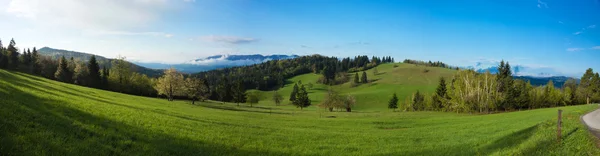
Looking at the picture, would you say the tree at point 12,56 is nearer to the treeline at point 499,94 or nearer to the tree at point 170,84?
the tree at point 170,84

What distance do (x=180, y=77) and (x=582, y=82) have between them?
140144mm

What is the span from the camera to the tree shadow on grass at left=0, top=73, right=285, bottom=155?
31.1ft

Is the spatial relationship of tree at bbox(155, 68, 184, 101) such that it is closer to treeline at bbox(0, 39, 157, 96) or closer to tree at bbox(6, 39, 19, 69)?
treeline at bbox(0, 39, 157, 96)

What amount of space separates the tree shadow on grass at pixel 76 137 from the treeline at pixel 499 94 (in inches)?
2918

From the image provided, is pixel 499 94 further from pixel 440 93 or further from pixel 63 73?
pixel 63 73

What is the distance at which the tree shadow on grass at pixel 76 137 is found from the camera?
9492 millimetres

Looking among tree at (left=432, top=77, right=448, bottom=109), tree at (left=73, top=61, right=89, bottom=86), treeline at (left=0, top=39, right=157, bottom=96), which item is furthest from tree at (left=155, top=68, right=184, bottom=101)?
tree at (left=432, top=77, right=448, bottom=109)

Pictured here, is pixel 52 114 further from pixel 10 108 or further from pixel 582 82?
pixel 582 82

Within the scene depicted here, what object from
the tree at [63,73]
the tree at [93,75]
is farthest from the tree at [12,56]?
the tree at [93,75]

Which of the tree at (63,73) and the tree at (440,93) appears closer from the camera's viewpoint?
the tree at (440,93)

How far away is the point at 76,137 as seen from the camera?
11.2m

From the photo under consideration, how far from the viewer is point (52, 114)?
13703 mm

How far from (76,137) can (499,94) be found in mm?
89788

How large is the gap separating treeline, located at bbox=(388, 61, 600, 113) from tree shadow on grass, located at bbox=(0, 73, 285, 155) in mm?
74128
